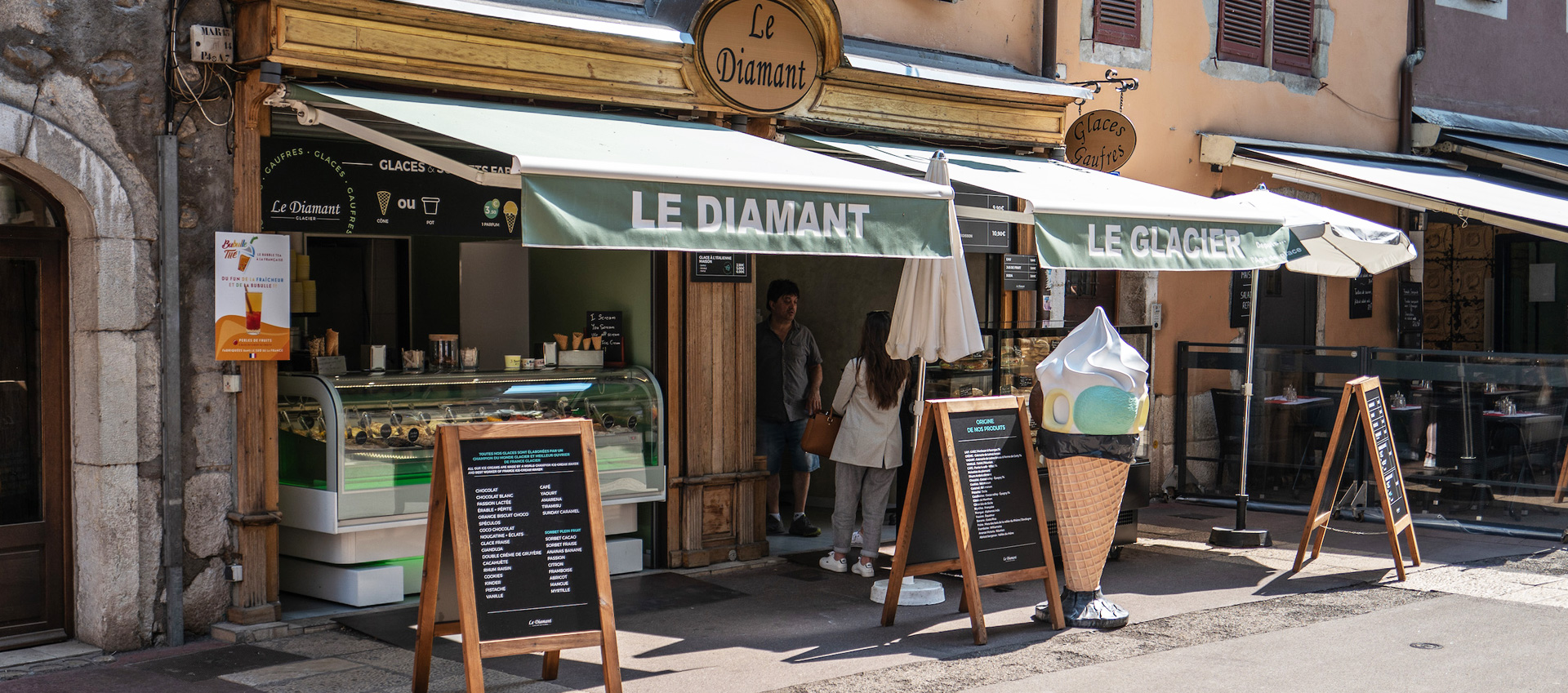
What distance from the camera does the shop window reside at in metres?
12.3

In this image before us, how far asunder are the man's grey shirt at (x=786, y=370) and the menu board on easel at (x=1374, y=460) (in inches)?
133

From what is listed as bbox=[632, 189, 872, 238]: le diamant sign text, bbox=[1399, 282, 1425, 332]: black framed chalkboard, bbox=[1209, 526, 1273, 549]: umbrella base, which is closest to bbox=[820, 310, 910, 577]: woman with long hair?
bbox=[632, 189, 872, 238]: le diamant sign text

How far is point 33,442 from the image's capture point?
6305 millimetres

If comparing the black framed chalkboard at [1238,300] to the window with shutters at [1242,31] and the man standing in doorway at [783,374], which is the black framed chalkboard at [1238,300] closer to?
the window with shutters at [1242,31]

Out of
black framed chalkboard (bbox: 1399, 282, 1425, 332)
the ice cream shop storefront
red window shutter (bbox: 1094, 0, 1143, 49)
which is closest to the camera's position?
the ice cream shop storefront

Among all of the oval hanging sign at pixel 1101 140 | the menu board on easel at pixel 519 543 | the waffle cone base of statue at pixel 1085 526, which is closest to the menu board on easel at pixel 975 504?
the waffle cone base of statue at pixel 1085 526

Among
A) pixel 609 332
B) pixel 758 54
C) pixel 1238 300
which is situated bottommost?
pixel 609 332

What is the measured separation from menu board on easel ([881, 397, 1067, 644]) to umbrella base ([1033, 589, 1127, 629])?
0.11 meters

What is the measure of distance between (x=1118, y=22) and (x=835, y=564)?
18.4ft

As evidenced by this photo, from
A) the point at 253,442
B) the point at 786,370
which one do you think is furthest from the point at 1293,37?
the point at 253,442

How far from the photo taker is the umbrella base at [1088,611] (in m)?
6.81

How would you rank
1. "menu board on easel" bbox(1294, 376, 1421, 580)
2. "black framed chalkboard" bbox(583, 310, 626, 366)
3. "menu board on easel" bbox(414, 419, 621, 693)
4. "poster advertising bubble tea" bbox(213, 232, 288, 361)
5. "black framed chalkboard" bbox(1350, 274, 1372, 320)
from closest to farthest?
"menu board on easel" bbox(414, 419, 621, 693)
"poster advertising bubble tea" bbox(213, 232, 288, 361)
"menu board on easel" bbox(1294, 376, 1421, 580)
"black framed chalkboard" bbox(583, 310, 626, 366)
"black framed chalkboard" bbox(1350, 274, 1372, 320)

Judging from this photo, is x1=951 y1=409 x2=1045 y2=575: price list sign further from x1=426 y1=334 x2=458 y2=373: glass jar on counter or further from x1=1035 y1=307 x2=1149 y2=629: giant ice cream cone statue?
x1=426 y1=334 x2=458 y2=373: glass jar on counter

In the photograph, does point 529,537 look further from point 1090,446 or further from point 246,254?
point 1090,446
